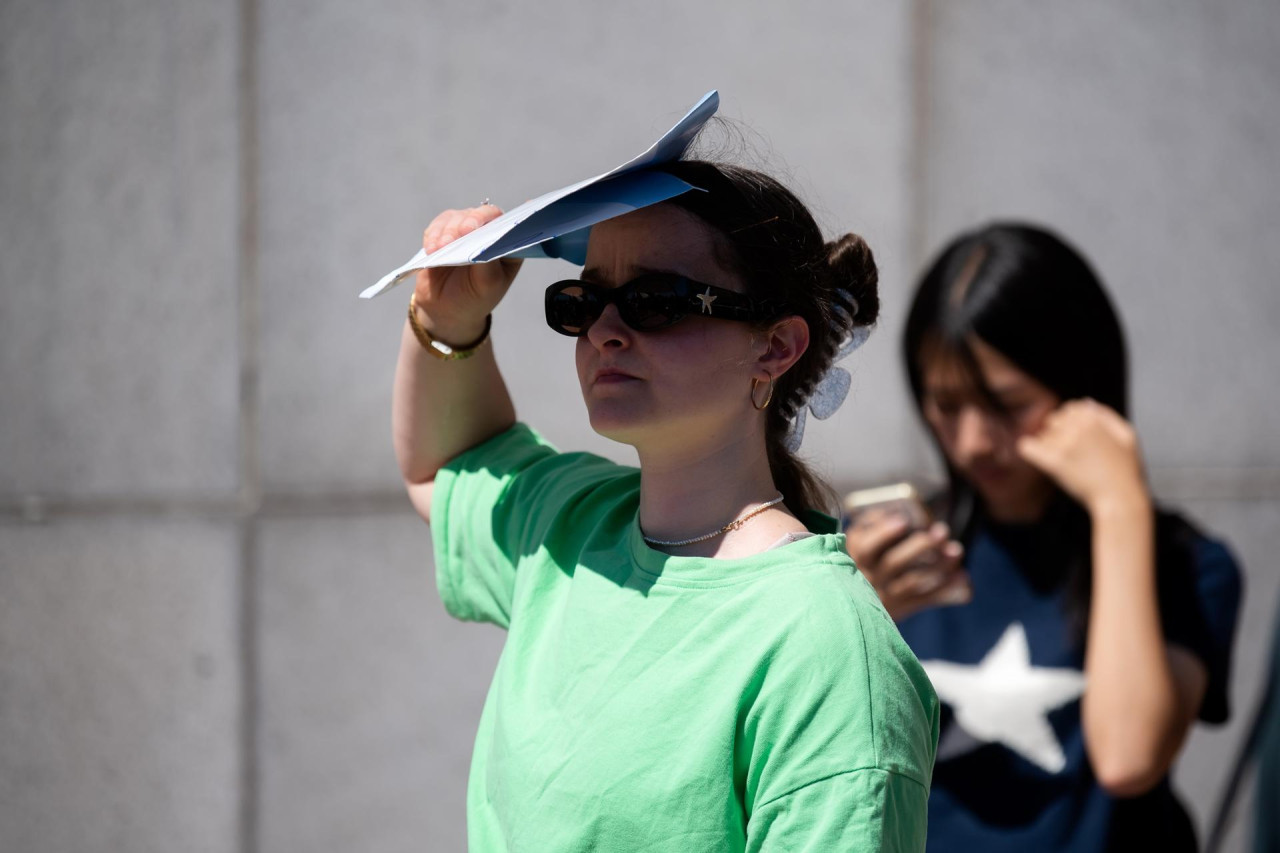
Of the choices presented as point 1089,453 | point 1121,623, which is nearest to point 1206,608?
point 1121,623

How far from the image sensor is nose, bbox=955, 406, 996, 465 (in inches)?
84.0

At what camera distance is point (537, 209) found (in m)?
1.08

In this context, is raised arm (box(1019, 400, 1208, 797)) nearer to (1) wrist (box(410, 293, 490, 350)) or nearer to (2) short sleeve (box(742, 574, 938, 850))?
(2) short sleeve (box(742, 574, 938, 850))

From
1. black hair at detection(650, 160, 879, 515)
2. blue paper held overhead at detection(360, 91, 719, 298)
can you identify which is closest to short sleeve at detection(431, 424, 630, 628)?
black hair at detection(650, 160, 879, 515)

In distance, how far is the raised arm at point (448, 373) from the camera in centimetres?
134

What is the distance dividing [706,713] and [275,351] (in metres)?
1.95

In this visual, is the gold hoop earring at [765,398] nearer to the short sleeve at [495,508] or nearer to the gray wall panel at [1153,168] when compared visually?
the short sleeve at [495,508]

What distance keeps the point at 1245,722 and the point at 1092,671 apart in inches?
55.5

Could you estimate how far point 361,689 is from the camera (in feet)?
8.80

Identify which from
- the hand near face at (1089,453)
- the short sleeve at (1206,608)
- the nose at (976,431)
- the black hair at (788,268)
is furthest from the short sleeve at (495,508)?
the short sleeve at (1206,608)

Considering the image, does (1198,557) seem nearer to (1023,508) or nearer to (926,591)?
(1023,508)

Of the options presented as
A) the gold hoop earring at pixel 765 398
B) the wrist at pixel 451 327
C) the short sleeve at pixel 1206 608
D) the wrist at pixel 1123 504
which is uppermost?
the wrist at pixel 451 327

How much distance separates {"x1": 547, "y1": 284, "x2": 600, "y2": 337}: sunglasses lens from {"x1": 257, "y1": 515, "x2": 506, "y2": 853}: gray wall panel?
1626 millimetres

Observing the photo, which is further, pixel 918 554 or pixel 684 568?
pixel 918 554
